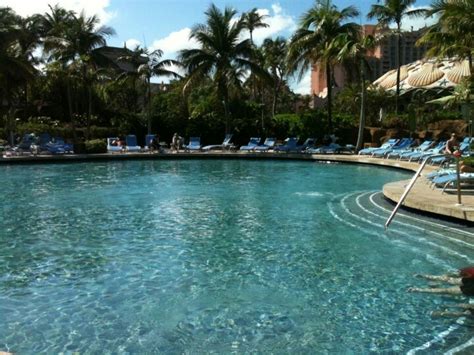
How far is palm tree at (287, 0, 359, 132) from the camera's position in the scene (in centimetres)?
2875

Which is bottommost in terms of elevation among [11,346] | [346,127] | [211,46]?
[11,346]

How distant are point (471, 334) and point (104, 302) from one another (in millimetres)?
3667

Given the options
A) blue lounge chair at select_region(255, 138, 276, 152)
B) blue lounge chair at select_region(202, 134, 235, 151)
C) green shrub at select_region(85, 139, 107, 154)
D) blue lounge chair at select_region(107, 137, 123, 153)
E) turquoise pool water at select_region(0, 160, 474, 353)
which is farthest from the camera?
blue lounge chair at select_region(202, 134, 235, 151)

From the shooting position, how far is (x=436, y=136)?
94.4 feet

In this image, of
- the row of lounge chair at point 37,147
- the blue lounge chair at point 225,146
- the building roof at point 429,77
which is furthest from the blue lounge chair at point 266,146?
the building roof at point 429,77

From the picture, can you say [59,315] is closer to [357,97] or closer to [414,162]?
[414,162]

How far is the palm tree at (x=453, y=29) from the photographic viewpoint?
16609 millimetres

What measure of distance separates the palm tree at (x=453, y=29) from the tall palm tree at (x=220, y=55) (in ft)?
41.6

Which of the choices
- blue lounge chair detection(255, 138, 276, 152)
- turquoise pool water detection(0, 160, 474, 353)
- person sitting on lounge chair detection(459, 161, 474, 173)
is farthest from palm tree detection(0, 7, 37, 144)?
person sitting on lounge chair detection(459, 161, 474, 173)

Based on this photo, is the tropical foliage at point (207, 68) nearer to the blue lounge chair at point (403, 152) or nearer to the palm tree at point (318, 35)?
the palm tree at point (318, 35)

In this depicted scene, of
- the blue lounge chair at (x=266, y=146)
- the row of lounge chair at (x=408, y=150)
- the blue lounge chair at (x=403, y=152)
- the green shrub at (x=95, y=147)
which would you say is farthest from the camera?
the green shrub at (x=95, y=147)

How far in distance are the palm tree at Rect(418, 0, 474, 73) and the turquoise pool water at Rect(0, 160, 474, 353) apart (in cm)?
671

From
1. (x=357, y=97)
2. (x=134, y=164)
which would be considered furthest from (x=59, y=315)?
(x=357, y=97)

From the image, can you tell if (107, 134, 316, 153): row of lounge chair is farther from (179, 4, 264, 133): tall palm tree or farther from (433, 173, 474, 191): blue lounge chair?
(433, 173, 474, 191): blue lounge chair
